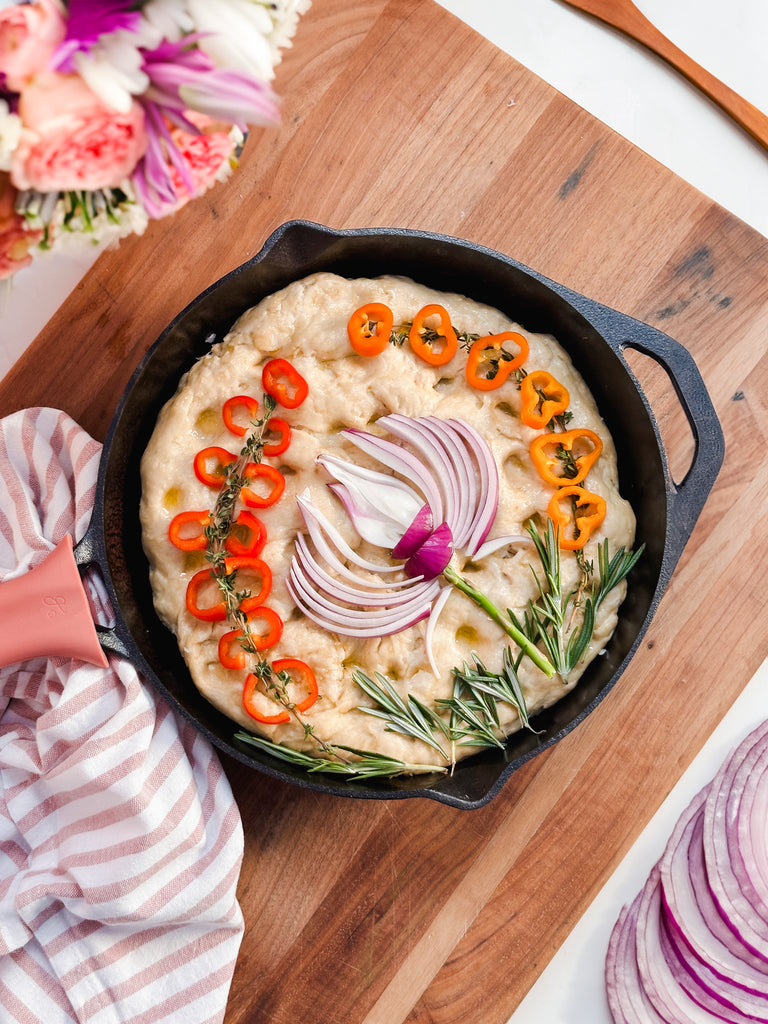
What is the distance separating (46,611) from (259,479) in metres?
0.52

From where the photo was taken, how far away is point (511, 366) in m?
1.89

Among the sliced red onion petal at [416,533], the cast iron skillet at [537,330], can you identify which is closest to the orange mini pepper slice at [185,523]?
the cast iron skillet at [537,330]

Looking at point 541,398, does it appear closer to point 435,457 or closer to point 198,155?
point 435,457

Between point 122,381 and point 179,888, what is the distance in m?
1.18

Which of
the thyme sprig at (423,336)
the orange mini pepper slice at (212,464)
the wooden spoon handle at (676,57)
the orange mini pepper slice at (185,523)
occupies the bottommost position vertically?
→ the orange mini pepper slice at (185,523)

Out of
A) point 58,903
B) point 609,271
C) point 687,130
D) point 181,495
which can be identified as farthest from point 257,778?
point 687,130

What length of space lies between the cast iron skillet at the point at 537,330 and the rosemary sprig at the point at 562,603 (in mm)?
83

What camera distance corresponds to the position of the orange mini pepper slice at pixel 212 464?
1.86 meters

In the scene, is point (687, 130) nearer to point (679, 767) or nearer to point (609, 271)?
point (609, 271)

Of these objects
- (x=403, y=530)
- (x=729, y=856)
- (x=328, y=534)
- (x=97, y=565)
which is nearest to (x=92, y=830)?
(x=97, y=565)

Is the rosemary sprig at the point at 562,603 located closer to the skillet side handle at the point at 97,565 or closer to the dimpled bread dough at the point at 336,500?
the dimpled bread dough at the point at 336,500

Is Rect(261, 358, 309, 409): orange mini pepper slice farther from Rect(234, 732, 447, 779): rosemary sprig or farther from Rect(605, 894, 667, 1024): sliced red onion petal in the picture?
Rect(605, 894, 667, 1024): sliced red onion petal

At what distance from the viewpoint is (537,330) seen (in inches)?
83.5

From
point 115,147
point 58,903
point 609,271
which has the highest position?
point 609,271
